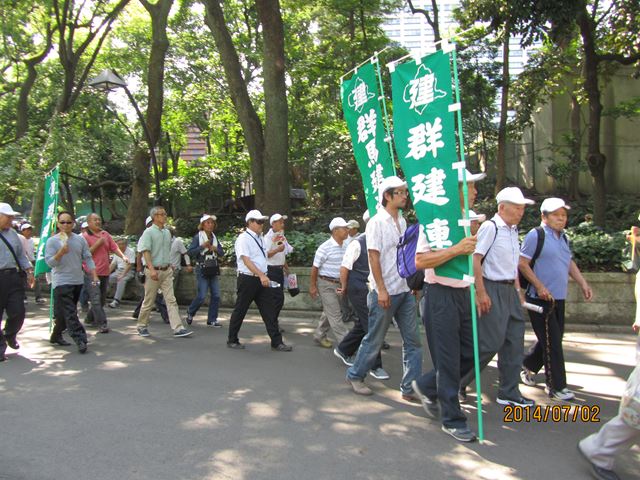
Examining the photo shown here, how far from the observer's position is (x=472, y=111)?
16.5 meters

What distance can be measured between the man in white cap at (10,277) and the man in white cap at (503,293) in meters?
5.43

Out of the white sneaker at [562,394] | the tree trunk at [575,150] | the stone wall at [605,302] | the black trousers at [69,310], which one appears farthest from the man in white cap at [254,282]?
the tree trunk at [575,150]

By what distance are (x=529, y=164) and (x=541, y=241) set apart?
53.5ft

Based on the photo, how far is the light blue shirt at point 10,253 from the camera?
6.66 metres

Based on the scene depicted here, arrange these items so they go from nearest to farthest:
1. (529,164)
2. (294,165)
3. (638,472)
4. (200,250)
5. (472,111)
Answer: (638,472), (200,250), (472,111), (294,165), (529,164)

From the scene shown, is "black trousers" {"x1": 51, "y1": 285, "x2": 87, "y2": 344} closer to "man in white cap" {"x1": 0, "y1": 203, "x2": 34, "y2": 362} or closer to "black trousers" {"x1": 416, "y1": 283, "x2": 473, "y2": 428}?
"man in white cap" {"x1": 0, "y1": 203, "x2": 34, "y2": 362}

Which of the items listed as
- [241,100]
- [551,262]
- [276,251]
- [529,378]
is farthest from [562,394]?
[241,100]

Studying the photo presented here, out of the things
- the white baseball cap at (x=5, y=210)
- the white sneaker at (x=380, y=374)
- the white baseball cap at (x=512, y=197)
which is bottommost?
the white sneaker at (x=380, y=374)

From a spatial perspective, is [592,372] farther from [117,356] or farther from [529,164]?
[529,164]

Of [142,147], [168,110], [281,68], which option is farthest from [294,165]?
[168,110]

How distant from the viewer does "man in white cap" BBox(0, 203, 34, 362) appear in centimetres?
667

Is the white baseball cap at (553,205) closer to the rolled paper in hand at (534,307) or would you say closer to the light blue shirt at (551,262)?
the light blue shirt at (551,262)

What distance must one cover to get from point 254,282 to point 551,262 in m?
3.50

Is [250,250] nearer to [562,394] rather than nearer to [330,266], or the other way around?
[330,266]
